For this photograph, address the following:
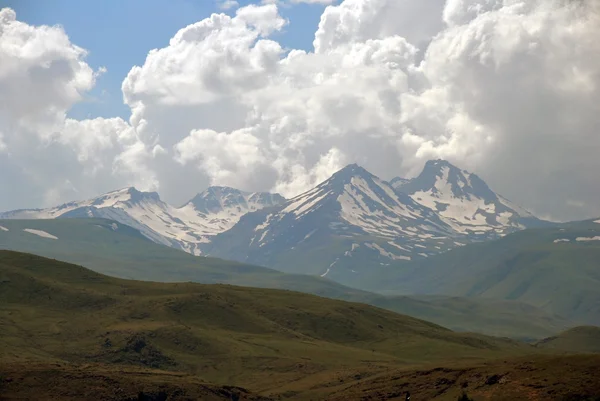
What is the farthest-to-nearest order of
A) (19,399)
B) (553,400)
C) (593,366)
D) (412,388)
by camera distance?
(412,388), (19,399), (593,366), (553,400)

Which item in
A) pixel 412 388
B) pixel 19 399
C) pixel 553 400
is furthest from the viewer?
pixel 412 388

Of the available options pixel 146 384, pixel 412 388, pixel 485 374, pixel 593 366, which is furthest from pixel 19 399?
pixel 593 366

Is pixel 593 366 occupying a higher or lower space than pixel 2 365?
higher

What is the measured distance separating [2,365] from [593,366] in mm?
125413

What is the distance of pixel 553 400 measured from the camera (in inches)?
→ 5910

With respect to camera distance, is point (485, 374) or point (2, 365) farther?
point (2, 365)

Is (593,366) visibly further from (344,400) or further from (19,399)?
(19,399)

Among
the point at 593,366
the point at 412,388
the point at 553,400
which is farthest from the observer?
the point at 412,388

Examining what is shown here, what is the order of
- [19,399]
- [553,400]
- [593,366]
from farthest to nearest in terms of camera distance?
[19,399]
[593,366]
[553,400]

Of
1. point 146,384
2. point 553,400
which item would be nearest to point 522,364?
point 553,400

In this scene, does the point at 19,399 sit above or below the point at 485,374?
below

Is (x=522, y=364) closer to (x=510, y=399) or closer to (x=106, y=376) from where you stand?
(x=510, y=399)

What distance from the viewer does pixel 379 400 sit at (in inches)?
7441

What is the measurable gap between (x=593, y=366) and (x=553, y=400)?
18125 millimetres
